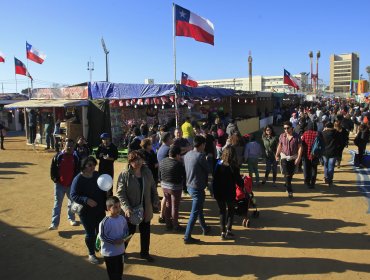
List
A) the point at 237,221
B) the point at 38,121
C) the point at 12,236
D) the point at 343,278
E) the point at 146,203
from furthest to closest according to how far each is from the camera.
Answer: the point at 38,121 → the point at 237,221 → the point at 12,236 → the point at 146,203 → the point at 343,278

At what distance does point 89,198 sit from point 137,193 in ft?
2.13

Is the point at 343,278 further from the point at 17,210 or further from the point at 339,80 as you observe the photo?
the point at 339,80

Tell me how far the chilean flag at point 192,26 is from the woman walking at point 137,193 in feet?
26.3

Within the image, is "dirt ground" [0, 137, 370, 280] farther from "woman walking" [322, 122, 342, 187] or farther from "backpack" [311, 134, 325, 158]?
"backpack" [311, 134, 325, 158]

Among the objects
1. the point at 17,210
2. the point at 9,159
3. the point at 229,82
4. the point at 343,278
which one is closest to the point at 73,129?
the point at 9,159

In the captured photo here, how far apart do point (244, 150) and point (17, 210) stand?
5.42 metres

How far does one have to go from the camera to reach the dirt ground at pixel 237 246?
4770mm

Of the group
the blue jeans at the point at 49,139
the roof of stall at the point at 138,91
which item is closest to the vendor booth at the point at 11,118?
the blue jeans at the point at 49,139

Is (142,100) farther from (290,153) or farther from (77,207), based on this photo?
(77,207)

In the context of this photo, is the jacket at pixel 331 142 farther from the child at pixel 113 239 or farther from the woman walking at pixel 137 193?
the child at pixel 113 239

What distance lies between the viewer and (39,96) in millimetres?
19906

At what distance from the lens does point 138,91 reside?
15383mm

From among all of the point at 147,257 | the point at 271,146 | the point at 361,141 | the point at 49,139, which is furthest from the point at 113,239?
the point at 49,139

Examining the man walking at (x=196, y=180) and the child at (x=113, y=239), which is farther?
the man walking at (x=196, y=180)
